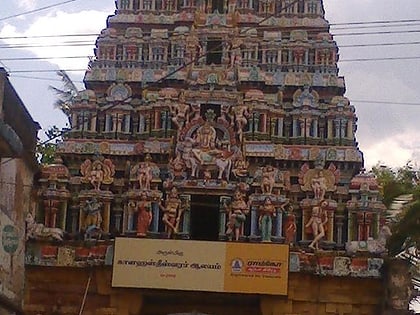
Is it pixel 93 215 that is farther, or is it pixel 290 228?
pixel 93 215

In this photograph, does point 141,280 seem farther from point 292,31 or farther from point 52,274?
point 292,31

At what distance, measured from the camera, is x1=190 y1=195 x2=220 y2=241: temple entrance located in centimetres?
2673

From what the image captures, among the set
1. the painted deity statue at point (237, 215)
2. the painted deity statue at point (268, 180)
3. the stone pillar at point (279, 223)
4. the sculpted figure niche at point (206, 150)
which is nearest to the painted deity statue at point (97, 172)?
the sculpted figure niche at point (206, 150)

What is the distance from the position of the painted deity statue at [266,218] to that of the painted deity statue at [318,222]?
995mm

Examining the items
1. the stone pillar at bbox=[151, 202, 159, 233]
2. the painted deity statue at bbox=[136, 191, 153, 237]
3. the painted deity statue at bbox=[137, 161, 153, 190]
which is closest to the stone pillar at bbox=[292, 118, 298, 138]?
the painted deity statue at bbox=[137, 161, 153, 190]

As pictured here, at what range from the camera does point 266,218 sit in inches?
1022

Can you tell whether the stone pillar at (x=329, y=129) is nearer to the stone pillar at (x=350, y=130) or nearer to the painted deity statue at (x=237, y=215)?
the stone pillar at (x=350, y=130)

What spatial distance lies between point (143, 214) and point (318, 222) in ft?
15.3

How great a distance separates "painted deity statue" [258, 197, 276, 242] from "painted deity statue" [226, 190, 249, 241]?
46 cm

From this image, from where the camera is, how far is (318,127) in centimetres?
2767

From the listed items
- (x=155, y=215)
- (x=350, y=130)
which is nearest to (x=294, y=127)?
(x=350, y=130)

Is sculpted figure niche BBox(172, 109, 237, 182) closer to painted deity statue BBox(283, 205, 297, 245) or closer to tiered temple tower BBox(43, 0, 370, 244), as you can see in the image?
tiered temple tower BBox(43, 0, 370, 244)

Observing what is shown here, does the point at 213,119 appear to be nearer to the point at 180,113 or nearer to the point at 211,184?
the point at 180,113

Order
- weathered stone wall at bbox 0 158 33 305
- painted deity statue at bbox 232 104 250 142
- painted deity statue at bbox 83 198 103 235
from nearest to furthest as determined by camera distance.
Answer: weathered stone wall at bbox 0 158 33 305 < painted deity statue at bbox 83 198 103 235 < painted deity statue at bbox 232 104 250 142
